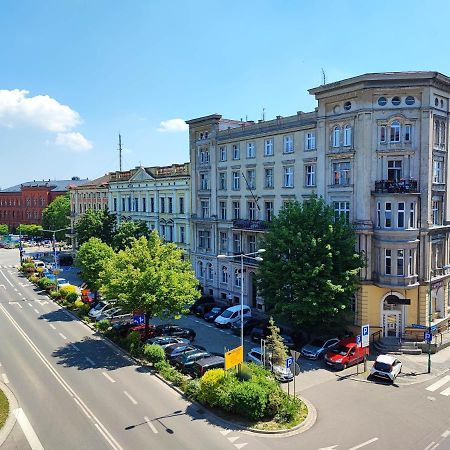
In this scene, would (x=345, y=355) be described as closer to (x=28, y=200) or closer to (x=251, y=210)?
(x=251, y=210)

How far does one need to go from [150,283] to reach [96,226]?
107 feet

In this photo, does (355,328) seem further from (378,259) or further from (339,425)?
(339,425)

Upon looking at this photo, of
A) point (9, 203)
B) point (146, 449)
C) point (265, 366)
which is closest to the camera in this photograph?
point (146, 449)

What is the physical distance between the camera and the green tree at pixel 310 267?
104 feet

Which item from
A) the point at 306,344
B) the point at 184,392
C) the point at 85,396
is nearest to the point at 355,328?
the point at 306,344

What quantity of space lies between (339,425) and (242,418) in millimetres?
4630

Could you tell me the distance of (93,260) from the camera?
1725 inches

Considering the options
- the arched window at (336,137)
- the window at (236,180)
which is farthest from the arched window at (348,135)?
the window at (236,180)

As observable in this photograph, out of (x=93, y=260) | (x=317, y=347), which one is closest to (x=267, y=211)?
(x=317, y=347)

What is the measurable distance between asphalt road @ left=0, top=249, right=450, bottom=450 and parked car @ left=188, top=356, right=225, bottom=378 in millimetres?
2114

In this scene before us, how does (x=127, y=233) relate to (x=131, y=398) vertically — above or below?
above

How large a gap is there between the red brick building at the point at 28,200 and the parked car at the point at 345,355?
97.4 meters

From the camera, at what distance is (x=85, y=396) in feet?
82.6

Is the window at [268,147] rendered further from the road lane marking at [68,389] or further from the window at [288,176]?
the road lane marking at [68,389]
